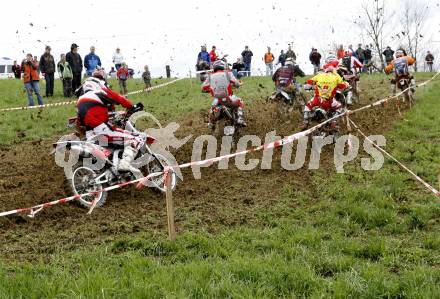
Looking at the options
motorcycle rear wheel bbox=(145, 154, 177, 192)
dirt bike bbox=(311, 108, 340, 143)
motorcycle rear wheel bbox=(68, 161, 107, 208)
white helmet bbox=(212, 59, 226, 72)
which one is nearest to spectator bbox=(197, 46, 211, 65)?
white helmet bbox=(212, 59, 226, 72)

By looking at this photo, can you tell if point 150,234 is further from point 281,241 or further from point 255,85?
point 255,85

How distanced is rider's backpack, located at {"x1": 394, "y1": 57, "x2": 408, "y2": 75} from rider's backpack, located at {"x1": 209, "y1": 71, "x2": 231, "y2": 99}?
26.3 feet

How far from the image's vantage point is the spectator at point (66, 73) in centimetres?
2070

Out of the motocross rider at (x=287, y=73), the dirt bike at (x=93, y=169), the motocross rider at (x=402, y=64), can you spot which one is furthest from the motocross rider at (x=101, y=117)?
the motocross rider at (x=402, y=64)

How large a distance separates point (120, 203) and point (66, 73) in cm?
1358

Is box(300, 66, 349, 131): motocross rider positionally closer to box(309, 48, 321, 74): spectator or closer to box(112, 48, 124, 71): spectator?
box(112, 48, 124, 71): spectator

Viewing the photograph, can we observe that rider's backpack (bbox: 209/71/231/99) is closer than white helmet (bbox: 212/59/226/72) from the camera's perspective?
Yes

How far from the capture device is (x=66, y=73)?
20750 millimetres

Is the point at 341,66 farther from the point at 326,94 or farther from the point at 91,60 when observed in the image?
the point at 91,60

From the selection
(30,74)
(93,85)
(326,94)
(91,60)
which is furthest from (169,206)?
(91,60)

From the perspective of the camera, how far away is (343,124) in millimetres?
13695

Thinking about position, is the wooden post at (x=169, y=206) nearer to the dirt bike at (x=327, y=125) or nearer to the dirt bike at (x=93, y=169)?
the dirt bike at (x=93, y=169)

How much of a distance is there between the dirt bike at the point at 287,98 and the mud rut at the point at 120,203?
3.14 meters

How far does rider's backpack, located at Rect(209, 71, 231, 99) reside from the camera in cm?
1220
